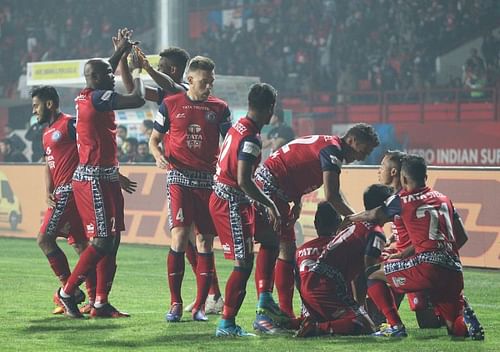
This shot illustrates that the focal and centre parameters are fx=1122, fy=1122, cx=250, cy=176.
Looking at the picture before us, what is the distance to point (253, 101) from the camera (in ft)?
27.5

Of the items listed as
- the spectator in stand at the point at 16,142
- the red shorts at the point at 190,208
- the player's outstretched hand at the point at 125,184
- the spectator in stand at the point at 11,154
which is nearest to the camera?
the red shorts at the point at 190,208

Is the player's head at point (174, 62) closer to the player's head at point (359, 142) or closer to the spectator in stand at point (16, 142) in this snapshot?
the player's head at point (359, 142)

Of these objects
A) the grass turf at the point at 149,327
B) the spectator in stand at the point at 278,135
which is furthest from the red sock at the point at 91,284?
the spectator in stand at the point at 278,135

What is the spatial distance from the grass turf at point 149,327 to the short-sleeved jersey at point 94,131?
1.39 m

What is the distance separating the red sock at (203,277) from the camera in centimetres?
955

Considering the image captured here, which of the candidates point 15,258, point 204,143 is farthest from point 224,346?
point 15,258

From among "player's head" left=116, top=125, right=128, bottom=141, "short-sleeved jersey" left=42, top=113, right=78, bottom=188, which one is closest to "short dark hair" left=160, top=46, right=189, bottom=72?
"short-sleeved jersey" left=42, top=113, right=78, bottom=188

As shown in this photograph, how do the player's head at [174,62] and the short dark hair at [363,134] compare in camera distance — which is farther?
the player's head at [174,62]

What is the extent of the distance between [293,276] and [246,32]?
2497 cm

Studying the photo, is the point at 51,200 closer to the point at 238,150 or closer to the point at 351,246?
the point at 238,150

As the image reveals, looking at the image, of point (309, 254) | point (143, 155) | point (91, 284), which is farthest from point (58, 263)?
point (143, 155)

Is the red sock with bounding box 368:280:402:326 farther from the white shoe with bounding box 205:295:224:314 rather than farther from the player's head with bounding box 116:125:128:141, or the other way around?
the player's head with bounding box 116:125:128:141

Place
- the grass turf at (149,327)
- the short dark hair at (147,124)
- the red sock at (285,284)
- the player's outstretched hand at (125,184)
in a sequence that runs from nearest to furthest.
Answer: the grass turf at (149,327) → the red sock at (285,284) → the player's outstretched hand at (125,184) → the short dark hair at (147,124)

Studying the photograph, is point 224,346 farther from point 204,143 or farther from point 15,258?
point 15,258
